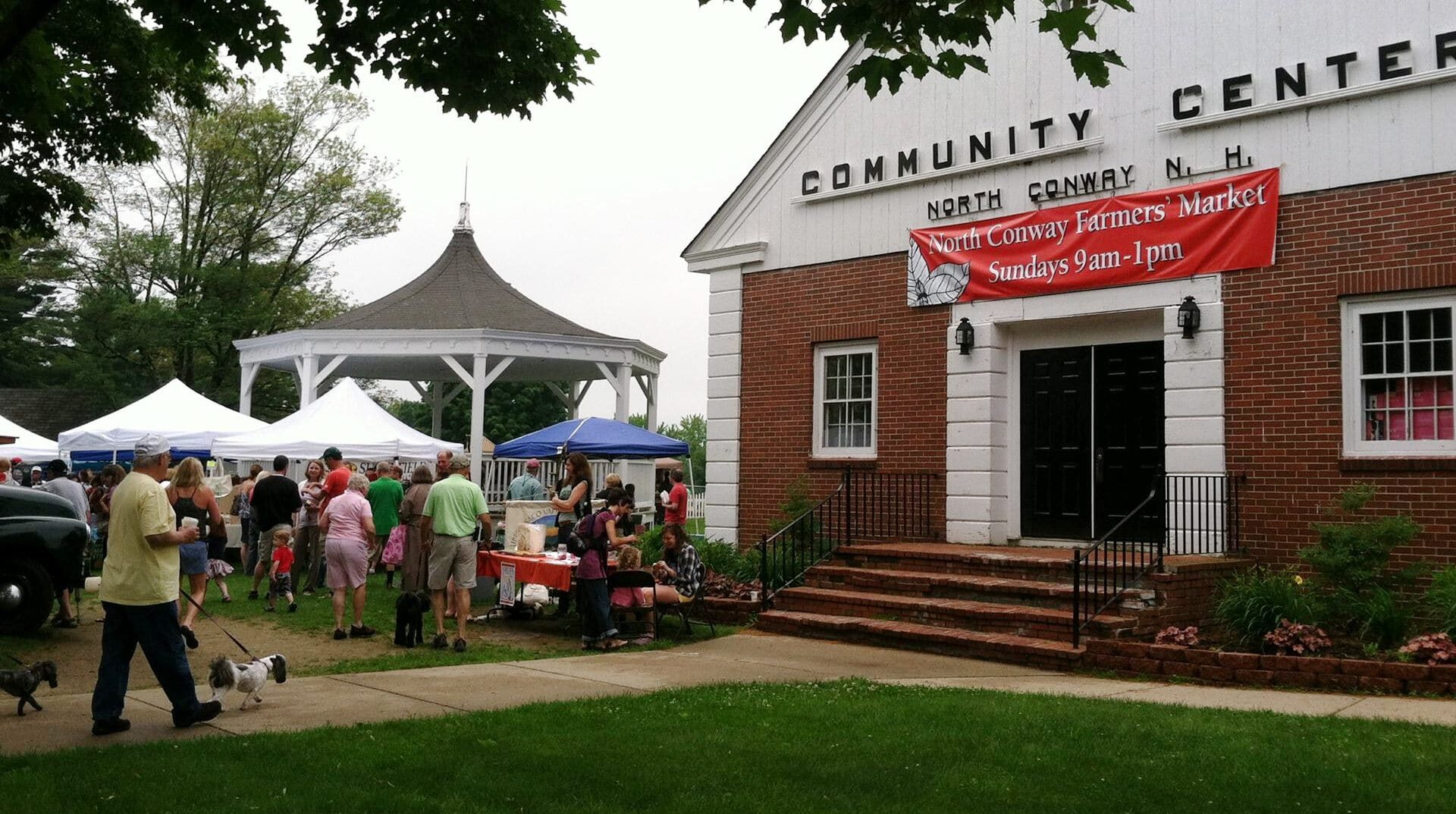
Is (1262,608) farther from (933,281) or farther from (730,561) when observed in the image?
(730,561)

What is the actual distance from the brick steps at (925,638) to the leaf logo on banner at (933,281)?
4.02 m

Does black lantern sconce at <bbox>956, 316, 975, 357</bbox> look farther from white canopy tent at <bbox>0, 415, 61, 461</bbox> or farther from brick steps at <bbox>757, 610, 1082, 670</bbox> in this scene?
white canopy tent at <bbox>0, 415, 61, 461</bbox>

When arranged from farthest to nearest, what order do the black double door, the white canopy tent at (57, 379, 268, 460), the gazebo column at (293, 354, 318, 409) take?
the gazebo column at (293, 354, 318, 409) → the white canopy tent at (57, 379, 268, 460) → the black double door

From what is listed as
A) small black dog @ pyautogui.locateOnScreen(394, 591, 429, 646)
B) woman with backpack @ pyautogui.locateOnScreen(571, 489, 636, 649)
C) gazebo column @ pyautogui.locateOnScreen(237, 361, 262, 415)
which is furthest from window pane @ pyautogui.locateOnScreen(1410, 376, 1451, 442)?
gazebo column @ pyautogui.locateOnScreen(237, 361, 262, 415)

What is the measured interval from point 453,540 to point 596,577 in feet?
4.62

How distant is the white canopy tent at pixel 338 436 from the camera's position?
66.5 feet

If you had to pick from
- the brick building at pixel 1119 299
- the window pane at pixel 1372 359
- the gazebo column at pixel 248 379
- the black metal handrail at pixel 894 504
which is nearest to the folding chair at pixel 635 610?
the black metal handrail at pixel 894 504

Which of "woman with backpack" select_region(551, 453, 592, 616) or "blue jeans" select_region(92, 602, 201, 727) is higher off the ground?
"woman with backpack" select_region(551, 453, 592, 616)

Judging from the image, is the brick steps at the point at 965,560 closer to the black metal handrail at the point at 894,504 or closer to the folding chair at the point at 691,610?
the black metal handrail at the point at 894,504

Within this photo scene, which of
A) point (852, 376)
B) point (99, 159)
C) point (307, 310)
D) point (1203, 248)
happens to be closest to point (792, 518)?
point (852, 376)

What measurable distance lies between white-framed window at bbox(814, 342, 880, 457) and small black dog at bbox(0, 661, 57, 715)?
9.32 m

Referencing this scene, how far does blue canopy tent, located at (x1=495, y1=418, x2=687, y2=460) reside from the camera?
2044 centimetres

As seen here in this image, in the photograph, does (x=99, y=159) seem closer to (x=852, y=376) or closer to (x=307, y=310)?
(x=852, y=376)

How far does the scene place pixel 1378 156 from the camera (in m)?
11.2
